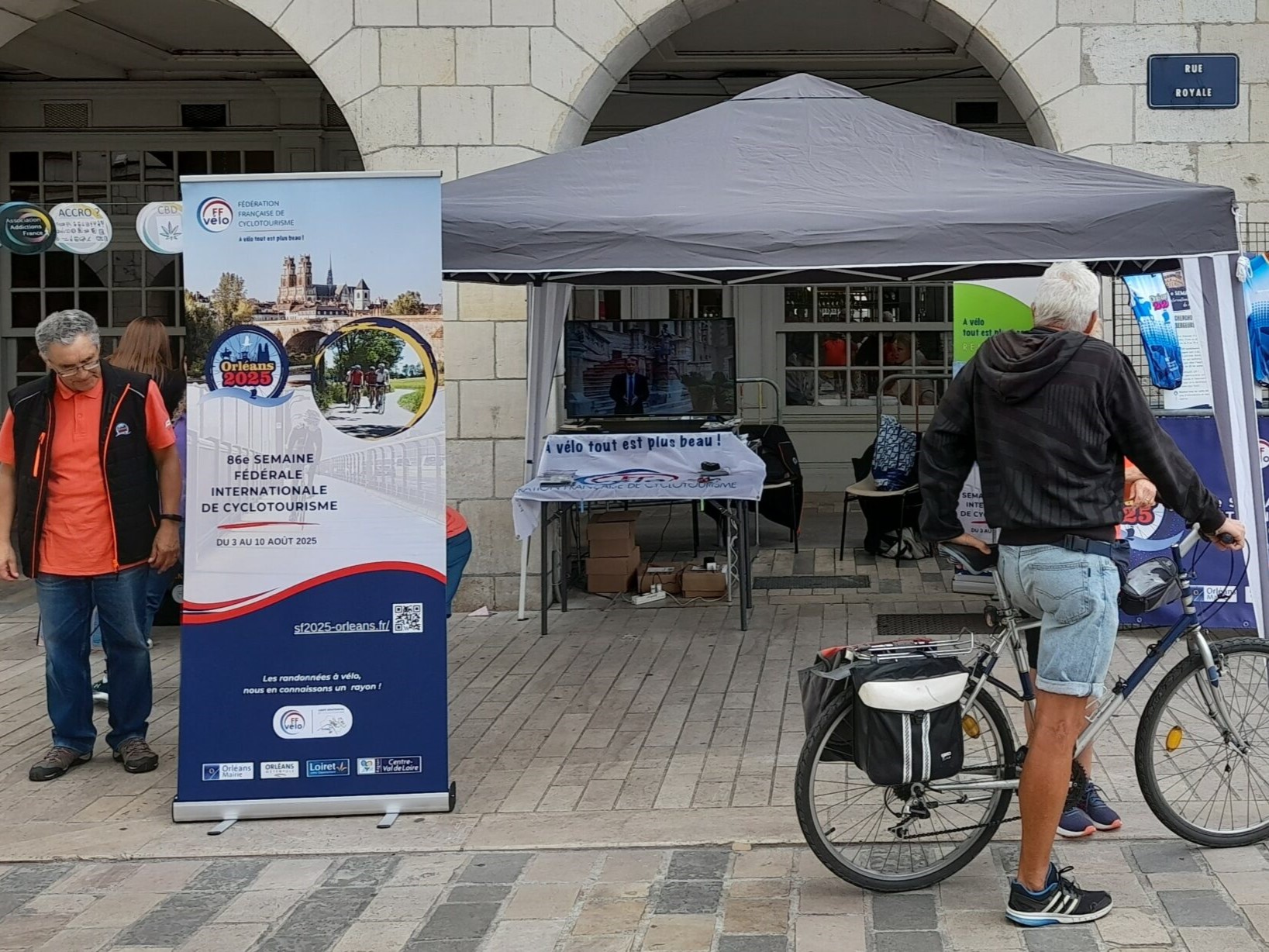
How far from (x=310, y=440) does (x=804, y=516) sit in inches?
320

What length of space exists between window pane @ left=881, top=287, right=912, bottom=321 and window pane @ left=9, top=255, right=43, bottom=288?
7659 millimetres

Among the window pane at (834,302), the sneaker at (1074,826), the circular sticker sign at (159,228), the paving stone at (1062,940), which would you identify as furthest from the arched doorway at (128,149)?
the paving stone at (1062,940)

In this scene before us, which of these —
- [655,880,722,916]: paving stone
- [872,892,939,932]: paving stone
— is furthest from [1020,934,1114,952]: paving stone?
[655,880,722,916]: paving stone

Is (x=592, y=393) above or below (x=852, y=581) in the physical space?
above

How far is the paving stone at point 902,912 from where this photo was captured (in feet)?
13.6

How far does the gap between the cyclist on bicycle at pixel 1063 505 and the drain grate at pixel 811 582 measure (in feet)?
17.9

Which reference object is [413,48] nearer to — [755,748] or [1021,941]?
[755,748]

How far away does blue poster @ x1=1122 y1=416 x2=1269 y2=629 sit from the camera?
7578 mm

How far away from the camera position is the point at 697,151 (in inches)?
266

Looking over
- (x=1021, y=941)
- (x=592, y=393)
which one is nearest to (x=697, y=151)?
(x=592, y=393)

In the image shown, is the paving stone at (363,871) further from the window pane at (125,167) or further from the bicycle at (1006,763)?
the window pane at (125,167)

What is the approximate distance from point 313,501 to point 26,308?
9.85 metres

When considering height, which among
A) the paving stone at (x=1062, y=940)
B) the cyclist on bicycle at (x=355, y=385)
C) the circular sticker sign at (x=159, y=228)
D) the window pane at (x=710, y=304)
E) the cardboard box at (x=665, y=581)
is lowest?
the paving stone at (x=1062, y=940)

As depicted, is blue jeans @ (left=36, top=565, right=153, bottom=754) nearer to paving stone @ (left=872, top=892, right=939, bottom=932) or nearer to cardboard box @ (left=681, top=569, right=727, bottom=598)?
paving stone @ (left=872, top=892, right=939, bottom=932)
